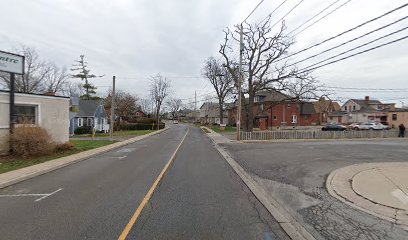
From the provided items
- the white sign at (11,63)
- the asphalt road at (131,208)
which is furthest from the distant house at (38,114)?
the asphalt road at (131,208)

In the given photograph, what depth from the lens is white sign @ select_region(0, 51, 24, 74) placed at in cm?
1547

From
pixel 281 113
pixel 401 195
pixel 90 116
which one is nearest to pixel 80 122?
pixel 90 116

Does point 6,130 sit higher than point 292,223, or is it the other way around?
point 6,130

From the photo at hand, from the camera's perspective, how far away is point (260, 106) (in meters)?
62.0

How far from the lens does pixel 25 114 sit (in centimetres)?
1719

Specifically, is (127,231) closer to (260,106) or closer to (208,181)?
(208,181)

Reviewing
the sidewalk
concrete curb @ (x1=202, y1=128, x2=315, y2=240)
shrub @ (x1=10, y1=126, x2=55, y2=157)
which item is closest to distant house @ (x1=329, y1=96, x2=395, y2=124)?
the sidewalk

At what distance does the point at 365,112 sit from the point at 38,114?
72159 millimetres

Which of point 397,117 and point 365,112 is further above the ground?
point 365,112

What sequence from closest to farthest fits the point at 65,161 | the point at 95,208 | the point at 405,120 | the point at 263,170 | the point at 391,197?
the point at 95,208, the point at 391,197, the point at 263,170, the point at 65,161, the point at 405,120

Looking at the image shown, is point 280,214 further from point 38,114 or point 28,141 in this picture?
point 38,114

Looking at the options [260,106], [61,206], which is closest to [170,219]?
[61,206]

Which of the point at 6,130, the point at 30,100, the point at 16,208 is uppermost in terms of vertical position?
the point at 30,100

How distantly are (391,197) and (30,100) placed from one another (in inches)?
693
